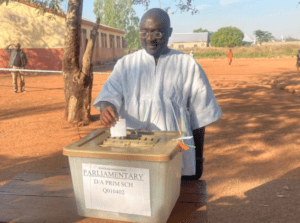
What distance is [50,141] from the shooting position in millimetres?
5918

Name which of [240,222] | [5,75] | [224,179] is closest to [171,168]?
[240,222]

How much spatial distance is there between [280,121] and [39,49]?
1748 cm

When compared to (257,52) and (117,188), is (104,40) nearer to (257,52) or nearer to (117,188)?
(257,52)

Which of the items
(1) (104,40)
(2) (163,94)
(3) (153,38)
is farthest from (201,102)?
(1) (104,40)

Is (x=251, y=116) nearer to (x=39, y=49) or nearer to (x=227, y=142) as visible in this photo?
(x=227, y=142)

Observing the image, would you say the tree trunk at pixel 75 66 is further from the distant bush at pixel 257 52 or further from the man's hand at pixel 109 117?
the distant bush at pixel 257 52

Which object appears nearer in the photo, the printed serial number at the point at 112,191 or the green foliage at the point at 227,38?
the printed serial number at the point at 112,191

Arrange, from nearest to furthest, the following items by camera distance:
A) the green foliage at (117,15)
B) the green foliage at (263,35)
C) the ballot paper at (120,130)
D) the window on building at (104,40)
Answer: the ballot paper at (120,130), the window on building at (104,40), the green foliage at (117,15), the green foliage at (263,35)

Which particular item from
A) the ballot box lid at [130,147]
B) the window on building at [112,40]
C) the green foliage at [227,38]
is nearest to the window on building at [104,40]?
the window on building at [112,40]

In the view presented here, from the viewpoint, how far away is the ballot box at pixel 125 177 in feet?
3.99

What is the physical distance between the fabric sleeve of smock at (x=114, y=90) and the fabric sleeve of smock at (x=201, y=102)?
0.42 metres

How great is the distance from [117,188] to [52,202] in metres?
0.49

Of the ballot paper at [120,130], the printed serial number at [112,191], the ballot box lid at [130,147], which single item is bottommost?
the printed serial number at [112,191]

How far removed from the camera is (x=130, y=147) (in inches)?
51.4
